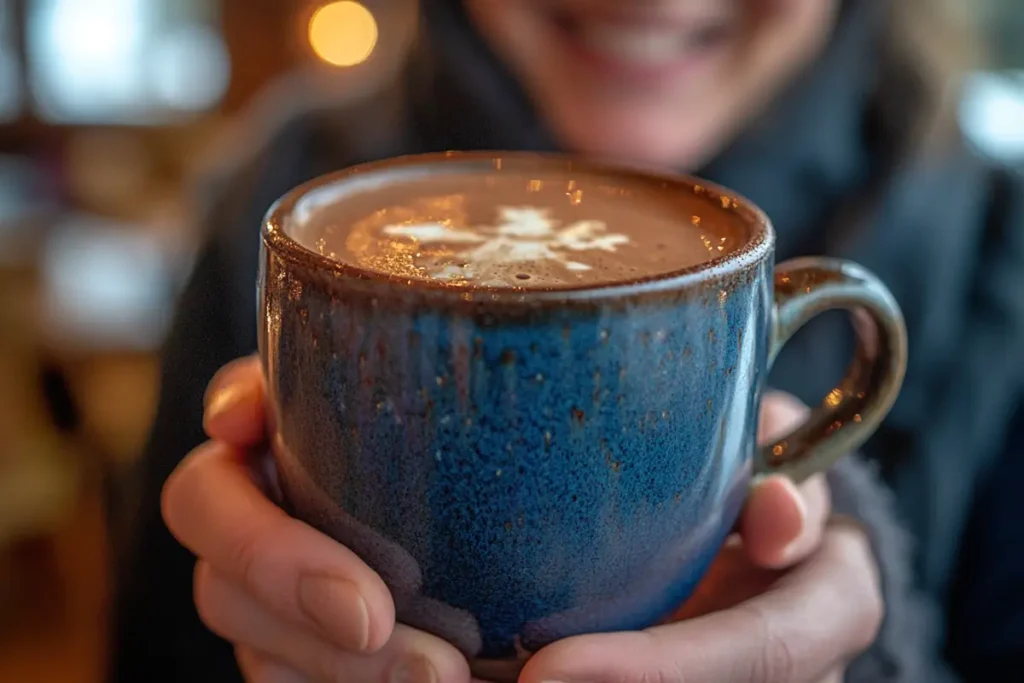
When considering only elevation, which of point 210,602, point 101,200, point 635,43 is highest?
point 635,43

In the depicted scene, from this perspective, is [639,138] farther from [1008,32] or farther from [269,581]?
[1008,32]

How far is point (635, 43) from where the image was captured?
0.94 meters

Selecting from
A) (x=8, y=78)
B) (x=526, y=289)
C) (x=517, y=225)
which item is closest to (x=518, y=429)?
(x=526, y=289)

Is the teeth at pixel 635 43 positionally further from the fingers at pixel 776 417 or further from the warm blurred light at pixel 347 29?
the warm blurred light at pixel 347 29

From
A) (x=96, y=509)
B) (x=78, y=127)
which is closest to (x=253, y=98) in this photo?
(x=78, y=127)

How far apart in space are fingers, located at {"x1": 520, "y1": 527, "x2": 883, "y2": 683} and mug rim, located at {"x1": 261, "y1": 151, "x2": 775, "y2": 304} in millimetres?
152

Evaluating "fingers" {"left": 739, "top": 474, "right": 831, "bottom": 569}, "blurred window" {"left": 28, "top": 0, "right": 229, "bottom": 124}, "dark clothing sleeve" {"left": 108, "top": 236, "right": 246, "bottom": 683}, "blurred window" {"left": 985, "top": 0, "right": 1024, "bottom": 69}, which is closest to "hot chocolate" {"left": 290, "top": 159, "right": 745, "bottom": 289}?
"fingers" {"left": 739, "top": 474, "right": 831, "bottom": 569}

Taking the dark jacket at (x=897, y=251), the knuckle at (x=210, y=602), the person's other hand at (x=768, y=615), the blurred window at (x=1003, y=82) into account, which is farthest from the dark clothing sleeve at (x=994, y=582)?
the blurred window at (x=1003, y=82)

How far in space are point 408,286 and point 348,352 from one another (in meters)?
0.04

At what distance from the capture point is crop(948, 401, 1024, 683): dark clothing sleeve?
2.83 feet

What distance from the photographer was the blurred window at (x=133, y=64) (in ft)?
10.4

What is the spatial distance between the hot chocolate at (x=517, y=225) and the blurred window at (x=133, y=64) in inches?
123

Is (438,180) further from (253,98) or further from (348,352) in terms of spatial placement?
(253,98)

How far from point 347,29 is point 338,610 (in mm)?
3019
